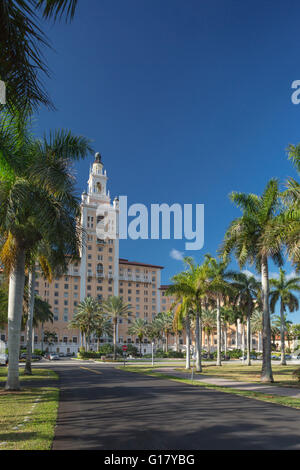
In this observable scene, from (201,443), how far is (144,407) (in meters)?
5.96

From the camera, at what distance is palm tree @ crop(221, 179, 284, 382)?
26734 millimetres

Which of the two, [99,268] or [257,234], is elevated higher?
[99,268]

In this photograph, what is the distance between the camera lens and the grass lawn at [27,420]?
795 cm

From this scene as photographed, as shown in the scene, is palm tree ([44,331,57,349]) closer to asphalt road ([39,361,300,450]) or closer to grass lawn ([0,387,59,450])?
grass lawn ([0,387,59,450])

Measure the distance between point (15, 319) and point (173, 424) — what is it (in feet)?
33.9

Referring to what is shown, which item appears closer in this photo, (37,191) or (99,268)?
(37,191)

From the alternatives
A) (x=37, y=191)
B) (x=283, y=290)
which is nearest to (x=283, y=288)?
(x=283, y=290)

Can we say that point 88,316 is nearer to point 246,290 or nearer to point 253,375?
point 246,290

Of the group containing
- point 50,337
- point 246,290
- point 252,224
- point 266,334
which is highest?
point 252,224

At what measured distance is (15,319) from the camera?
59.7 ft

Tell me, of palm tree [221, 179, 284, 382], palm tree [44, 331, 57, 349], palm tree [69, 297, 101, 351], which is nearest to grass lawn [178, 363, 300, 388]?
palm tree [221, 179, 284, 382]

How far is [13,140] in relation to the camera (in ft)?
41.2

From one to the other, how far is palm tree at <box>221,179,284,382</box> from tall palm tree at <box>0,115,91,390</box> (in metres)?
13.9
